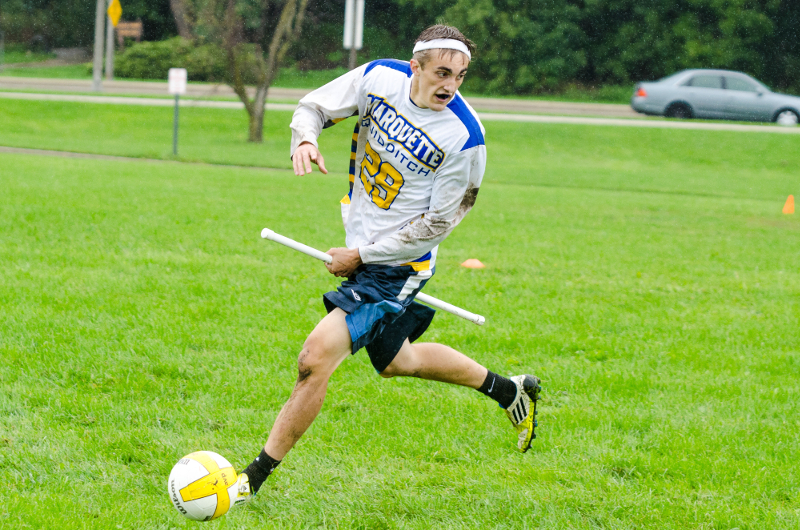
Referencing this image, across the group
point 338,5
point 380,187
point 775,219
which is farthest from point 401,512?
Result: point 338,5

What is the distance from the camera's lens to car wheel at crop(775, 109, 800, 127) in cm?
3141

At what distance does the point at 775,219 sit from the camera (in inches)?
595

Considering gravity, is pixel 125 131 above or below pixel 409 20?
below

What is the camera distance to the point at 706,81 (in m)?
31.6

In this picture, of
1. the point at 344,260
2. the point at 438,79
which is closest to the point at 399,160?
the point at 438,79

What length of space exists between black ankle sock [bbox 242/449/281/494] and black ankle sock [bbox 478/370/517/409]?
4.46 ft

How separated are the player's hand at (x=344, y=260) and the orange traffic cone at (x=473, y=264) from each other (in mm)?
5215

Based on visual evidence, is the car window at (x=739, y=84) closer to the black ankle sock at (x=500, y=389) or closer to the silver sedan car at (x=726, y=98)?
the silver sedan car at (x=726, y=98)

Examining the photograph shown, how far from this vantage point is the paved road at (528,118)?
28969 millimetres

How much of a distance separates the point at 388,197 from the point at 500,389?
1.26 meters

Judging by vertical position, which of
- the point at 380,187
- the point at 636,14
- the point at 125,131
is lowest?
the point at 125,131

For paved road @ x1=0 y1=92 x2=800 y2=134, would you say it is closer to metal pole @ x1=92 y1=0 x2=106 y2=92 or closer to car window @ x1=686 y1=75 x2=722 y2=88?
car window @ x1=686 y1=75 x2=722 y2=88

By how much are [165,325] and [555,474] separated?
3258 mm

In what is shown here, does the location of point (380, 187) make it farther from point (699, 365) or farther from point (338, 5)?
point (338, 5)
